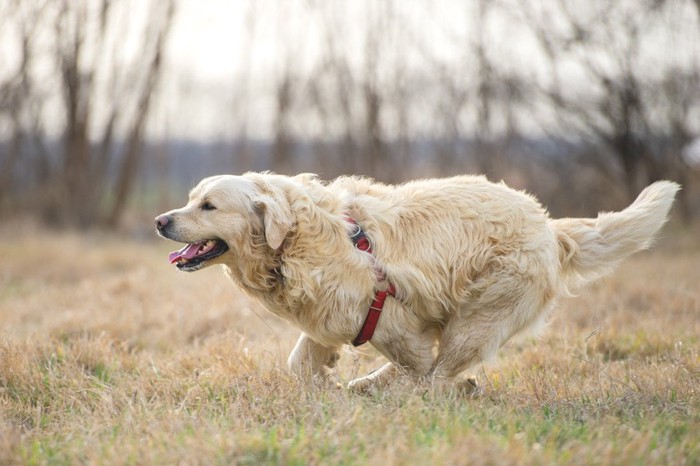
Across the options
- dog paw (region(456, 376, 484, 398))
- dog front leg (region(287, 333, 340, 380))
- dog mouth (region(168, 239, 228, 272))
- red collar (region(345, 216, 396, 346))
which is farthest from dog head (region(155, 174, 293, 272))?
dog paw (region(456, 376, 484, 398))

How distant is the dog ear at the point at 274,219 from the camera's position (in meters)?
4.38

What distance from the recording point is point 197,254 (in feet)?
14.8

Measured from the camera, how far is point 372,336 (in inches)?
172

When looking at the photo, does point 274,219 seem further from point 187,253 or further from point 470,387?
point 470,387

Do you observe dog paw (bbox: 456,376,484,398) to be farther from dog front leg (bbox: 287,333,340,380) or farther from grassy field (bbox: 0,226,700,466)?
dog front leg (bbox: 287,333,340,380)

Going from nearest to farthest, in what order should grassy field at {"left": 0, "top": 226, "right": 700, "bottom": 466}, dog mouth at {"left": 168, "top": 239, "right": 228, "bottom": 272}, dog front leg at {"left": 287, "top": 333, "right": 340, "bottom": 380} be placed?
grassy field at {"left": 0, "top": 226, "right": 700, "bottom": 466} → dog mouth at {"left": 168, "top": 239, "right": 228, "bottom": 272} → dog front leg at {"left": 287, "top": 333, "right": 340, "bottom": 380}

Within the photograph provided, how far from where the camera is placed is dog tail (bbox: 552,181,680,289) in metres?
4.74

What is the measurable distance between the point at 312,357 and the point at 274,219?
98cm

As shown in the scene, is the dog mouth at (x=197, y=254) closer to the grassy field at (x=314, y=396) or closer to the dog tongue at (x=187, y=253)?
the dog tongue at (x=187, y=253)

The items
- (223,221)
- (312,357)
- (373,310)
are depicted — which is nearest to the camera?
(373,310)

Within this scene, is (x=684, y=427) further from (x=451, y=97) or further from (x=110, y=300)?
(x=451, y=97)

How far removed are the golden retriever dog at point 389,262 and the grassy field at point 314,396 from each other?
37 centimetres

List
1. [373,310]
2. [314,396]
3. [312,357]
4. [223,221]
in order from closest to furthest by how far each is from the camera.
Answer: [314,396]
[373,310]
[223,221]
[312,357]

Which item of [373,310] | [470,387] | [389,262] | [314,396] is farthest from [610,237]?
[314,396]
